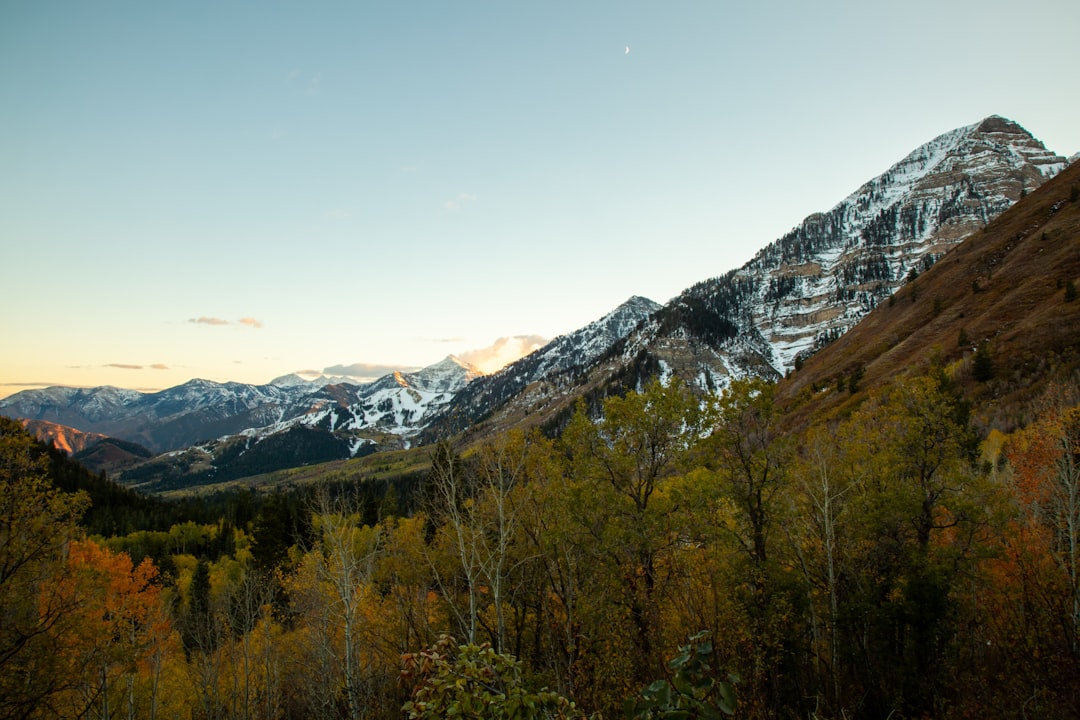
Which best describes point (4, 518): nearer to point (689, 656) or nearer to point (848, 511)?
point (689, 656)

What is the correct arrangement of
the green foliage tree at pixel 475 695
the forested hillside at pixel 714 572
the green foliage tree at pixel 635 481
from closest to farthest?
the green foliage tree at pixel 475 695 → the forested hillside at pixel 714 572 → the green foliage tree at pixel 635 481

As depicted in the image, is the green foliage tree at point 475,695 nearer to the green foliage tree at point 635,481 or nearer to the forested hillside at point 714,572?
the forested hillside at point 714,572

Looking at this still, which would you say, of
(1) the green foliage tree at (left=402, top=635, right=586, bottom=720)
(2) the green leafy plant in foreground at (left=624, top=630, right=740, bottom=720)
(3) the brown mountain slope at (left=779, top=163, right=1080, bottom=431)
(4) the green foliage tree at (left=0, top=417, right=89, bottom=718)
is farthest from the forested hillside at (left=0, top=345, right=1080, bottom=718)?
(3) the brown mountain slope at (left=779, top=163, right=1080, bottom=431)

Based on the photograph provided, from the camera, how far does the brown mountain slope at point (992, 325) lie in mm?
69750

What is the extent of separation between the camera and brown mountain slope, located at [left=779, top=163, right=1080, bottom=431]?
69750 millimetres

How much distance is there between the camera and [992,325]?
290 feet

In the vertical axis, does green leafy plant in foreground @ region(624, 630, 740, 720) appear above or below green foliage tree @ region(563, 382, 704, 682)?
above

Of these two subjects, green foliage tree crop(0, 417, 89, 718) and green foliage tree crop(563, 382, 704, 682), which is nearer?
green foliage tree crop(0, 417, 89, 718)

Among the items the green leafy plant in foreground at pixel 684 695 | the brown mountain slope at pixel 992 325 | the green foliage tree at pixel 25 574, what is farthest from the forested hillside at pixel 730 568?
the brown mountain slope at pixel 992 325

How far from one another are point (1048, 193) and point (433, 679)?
193 m

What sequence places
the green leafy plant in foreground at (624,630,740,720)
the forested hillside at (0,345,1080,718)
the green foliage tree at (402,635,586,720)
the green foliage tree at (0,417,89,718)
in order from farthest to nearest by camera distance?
the forested hillside at (0,345,1080,718) < the green foliage tree at (0,417,89,718) < the green foliage tree at (402,635,586,720) < the green leafy plant in foreground at (624,630,740,720)

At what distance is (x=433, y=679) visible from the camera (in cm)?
472

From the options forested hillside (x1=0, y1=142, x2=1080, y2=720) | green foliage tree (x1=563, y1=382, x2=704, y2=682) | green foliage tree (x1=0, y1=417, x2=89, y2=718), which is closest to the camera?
green foliage tree (x1=0, y1=417, x2=89, y2=718)

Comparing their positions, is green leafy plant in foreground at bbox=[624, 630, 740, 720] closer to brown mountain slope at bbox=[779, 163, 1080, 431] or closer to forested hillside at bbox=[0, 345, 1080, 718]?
forested hillside at bbox=[0, 345, 1080, 718]
